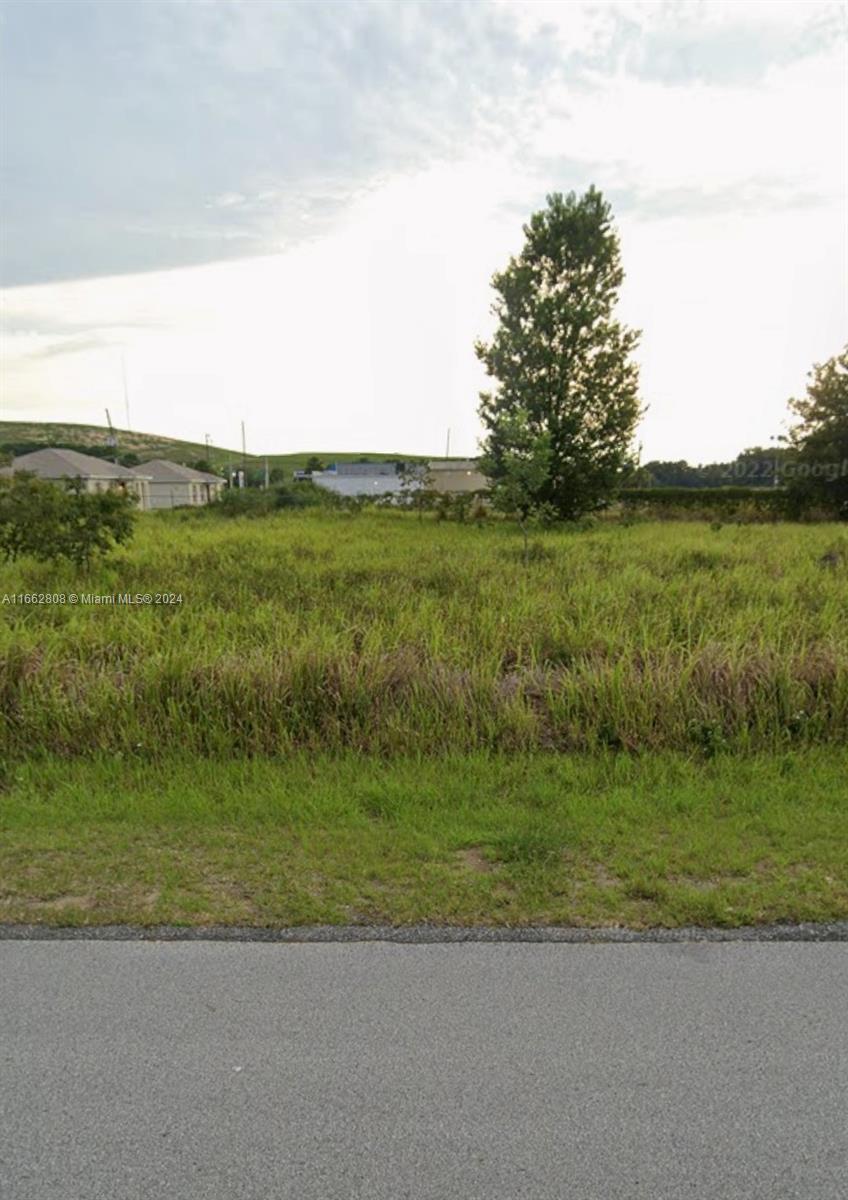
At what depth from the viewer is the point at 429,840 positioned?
3.44 m

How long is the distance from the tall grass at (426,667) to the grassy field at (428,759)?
1.1 inches

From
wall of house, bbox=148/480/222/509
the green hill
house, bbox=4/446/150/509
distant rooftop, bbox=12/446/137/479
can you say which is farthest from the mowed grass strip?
the green hill

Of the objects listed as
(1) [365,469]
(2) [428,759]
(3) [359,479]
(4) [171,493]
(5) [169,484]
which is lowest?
(2) [428,759]

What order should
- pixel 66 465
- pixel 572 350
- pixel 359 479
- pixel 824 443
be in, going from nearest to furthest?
pixel 572 350 → pixel 824 443 → pixel 66 465 → pixel 359 479

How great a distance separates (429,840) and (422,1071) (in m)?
1.47

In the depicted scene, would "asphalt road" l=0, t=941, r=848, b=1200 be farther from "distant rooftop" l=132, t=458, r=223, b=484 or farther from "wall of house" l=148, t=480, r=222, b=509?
"distant rooftop" l=132, t=458, r=223, b=484

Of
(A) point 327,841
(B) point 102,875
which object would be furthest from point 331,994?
(B) point 102,875

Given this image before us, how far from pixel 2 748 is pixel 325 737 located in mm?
2469

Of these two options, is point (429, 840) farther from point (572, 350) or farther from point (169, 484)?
point (169, 484)

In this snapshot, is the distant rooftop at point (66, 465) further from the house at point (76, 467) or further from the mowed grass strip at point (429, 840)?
the mowed grass strip at point (429, 840)

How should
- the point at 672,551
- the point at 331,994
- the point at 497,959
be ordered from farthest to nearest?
1. the point at 672,551
2. the point at 497,959
3. the point at 331,994

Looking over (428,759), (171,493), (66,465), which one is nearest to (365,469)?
(171,493)

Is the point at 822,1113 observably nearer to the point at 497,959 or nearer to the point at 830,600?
the point at 497,959

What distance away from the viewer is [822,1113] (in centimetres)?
185
